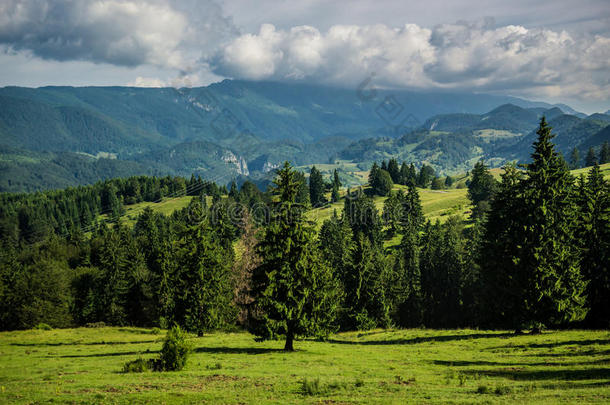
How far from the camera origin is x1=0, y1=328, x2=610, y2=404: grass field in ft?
65.6

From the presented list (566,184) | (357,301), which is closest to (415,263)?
(357,301)

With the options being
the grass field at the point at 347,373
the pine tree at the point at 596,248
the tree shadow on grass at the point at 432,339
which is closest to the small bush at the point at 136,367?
the grass field at the point at 347,373

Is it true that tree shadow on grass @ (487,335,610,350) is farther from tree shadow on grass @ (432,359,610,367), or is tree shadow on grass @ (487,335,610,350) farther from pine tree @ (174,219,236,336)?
pine tree @ (174,219,236,336)

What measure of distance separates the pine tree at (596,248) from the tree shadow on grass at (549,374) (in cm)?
2080

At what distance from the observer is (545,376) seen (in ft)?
76.5

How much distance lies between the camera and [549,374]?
2370 cm

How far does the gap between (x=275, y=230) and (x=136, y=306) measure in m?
66.1

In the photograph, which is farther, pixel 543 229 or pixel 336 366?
pixel 543 229

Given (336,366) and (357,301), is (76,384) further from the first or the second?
(357,301)

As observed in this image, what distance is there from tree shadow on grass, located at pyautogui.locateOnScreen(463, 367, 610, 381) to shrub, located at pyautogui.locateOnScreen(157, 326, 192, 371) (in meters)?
18.6

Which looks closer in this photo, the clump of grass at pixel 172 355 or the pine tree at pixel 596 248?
the clump of grass at pixel 172 355

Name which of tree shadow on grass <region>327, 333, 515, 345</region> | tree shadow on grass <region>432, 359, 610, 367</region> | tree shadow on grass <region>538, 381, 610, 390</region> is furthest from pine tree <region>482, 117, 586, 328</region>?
tree shadow on grass <region>538, 381, 610, 390</region>

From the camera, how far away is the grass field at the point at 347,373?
65.6 ft

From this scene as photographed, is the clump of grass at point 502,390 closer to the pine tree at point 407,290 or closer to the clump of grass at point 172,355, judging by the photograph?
the clump of grass at point 172,355
